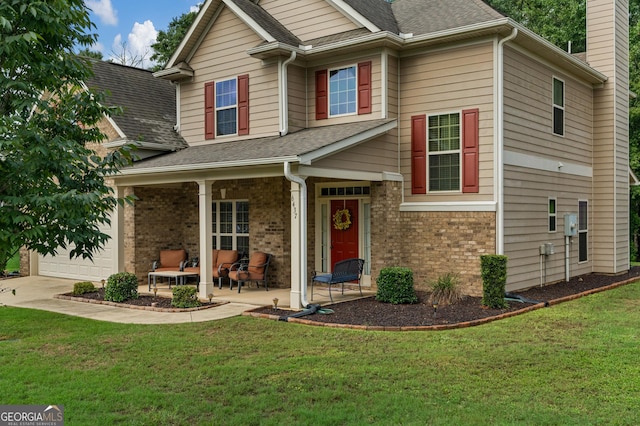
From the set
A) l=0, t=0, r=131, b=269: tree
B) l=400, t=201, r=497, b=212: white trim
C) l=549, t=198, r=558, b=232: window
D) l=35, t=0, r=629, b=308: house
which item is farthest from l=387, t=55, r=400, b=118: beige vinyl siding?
l=0, t=0, r=131, b=269: tree

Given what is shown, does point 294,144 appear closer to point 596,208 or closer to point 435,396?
point 435,396

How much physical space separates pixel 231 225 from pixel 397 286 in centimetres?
573

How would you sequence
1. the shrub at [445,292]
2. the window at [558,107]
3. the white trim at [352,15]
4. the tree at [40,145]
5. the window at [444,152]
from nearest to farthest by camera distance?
1. the tree at [40,145]
2. the shrub at [445,292]
3. the window at [444,152]
4. the white trim at [352,15]
5. the window at [558,107]

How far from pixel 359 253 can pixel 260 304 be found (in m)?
3.35

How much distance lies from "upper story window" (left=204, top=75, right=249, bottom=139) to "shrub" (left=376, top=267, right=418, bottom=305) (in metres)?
5.61

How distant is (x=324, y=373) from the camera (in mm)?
6938

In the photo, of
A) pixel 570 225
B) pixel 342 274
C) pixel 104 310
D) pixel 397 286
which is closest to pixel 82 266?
pixel 104 310

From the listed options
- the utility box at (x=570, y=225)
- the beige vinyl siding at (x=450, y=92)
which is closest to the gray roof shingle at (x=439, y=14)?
the beige vinyl siding at (x=450, y=92)

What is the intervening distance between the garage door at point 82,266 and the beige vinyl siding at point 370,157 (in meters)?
6.59

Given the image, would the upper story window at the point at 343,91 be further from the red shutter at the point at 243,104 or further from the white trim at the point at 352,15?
the red shutter at the point at 243,104

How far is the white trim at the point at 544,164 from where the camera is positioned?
12.9 meters

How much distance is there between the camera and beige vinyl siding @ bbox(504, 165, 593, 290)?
42.3 ft

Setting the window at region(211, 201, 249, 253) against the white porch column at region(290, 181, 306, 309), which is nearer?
the white porch column at region(290, 181, 306, 309)

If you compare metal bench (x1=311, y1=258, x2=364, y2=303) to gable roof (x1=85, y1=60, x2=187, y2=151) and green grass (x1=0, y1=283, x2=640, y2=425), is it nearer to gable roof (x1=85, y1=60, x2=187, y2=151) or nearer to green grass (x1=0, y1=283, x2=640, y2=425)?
green grass (x1=0, y1=283, x2=640, y2=425)
